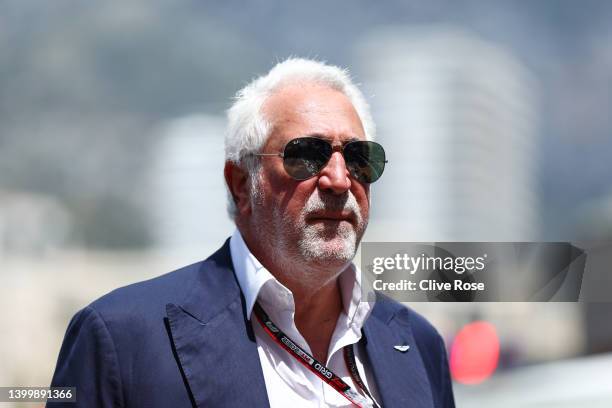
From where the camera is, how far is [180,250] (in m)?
12.4

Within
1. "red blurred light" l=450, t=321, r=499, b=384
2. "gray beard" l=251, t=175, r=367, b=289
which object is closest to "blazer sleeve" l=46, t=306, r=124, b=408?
"gray beard" l=251, t=175, r=367, b=289

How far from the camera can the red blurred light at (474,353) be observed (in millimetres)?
4910

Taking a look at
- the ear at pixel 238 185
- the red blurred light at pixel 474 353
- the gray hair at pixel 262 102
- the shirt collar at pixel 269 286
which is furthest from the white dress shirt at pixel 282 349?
the red blurred light at pixel 474 353

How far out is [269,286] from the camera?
203 cm

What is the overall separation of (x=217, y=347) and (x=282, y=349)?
0.20 metres

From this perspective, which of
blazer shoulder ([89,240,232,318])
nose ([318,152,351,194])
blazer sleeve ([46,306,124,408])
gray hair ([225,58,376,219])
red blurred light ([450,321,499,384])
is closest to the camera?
blazer sleeve ([46,306,124,408])

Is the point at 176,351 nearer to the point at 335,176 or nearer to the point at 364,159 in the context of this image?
the point at 335,176

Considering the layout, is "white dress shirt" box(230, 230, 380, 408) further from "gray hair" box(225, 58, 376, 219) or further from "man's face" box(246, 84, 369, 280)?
"gray hair" box(225, 58, 376, 219)

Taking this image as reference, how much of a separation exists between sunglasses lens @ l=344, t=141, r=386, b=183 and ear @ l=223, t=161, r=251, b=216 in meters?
0.33

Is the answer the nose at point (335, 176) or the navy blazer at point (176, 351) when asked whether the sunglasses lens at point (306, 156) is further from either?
the navy blazer at point (176, 351)

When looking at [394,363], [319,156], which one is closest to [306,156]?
[319,156]

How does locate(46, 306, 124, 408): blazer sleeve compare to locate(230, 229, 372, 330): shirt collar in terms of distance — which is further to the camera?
locate(230, 229, 372, 330): shirt collar

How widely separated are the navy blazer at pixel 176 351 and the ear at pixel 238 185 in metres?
0.18

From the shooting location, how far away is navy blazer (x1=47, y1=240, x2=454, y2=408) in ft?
5.97
